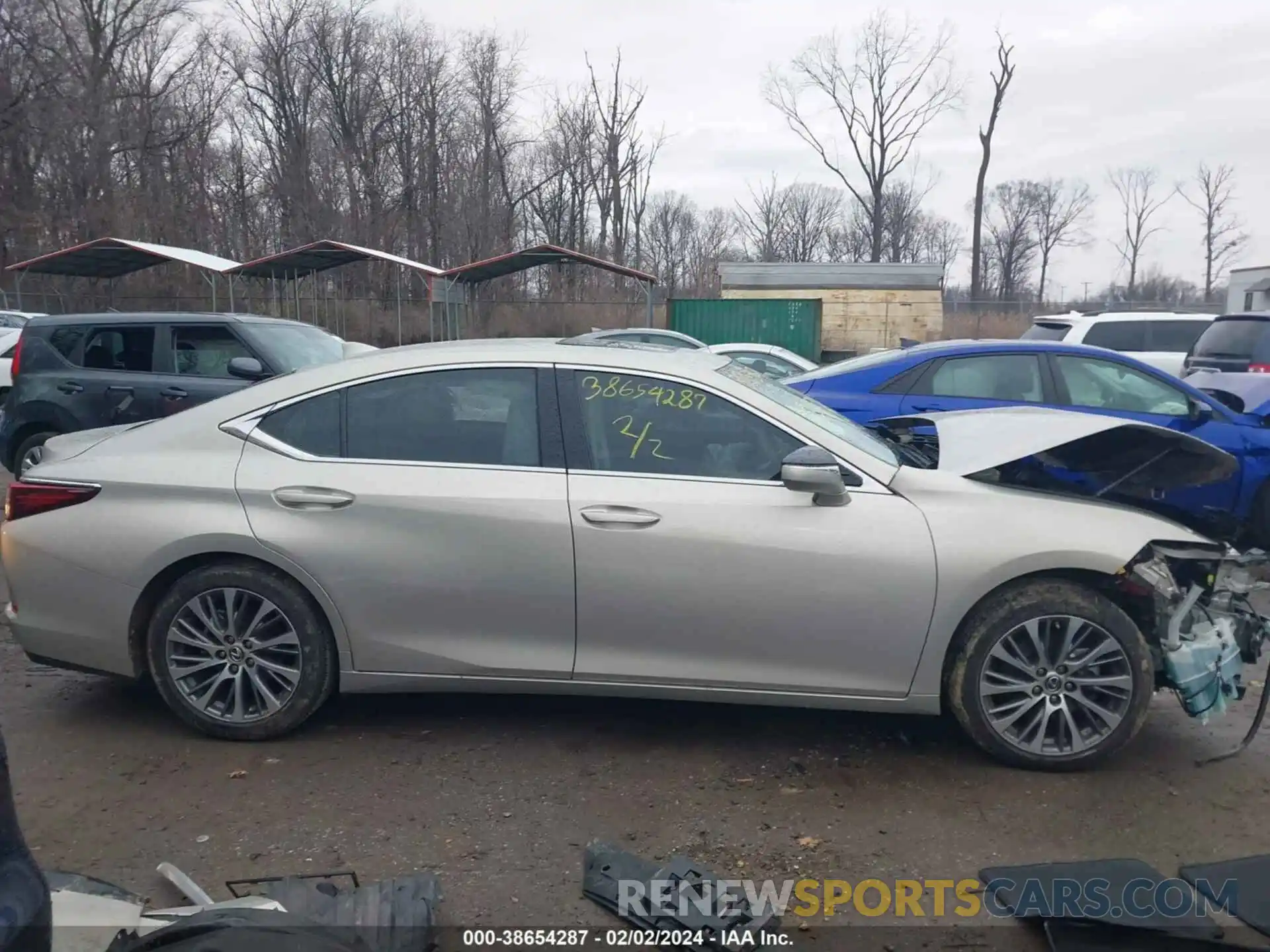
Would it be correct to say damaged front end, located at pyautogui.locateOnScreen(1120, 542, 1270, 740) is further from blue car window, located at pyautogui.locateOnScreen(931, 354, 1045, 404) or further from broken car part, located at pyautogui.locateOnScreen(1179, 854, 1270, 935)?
blue car window, located at pyautogui.locateOnScreen(931, 354, 1045, 404)

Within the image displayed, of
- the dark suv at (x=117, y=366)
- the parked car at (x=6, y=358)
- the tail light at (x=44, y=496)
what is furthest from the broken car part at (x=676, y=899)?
the parked car at (x=6, y=358)

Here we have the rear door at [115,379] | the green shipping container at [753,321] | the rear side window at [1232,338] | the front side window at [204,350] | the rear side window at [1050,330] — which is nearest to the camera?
the rear door at [115,379]

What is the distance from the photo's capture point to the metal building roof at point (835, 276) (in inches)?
1270

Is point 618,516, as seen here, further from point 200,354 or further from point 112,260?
point 112,260

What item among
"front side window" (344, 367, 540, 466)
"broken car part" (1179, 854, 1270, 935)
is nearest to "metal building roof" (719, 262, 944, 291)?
"front side window" (344, 367, 540, 466)

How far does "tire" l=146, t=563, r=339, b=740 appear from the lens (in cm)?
406

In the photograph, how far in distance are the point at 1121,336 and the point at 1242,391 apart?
7263 mm

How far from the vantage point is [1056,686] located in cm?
385

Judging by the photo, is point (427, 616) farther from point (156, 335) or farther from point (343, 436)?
point (156, 335)

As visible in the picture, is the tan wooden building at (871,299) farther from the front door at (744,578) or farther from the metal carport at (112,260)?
the front door at (744,578)

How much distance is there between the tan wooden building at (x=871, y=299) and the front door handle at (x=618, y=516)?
28.4 metres

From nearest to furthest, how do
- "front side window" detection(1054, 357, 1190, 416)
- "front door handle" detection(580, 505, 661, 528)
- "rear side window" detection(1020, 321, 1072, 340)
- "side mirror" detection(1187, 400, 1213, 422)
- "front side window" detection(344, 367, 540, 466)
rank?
1. "front door handle" detection(580, 505, 661, 528)
2. "front side window" detection(344, 367, 540, 466)
3. "side mirror" detection(1187, 400, 1213, 422)
4. "front side window" detection(1054, 357, 1190, 416)
5. "rear side window" detection(1020, 321, 1072, 340)

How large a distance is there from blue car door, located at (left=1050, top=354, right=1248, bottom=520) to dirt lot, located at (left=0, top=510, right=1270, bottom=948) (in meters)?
2.83

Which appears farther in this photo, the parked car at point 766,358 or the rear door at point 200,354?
the parked car at point 766,358
